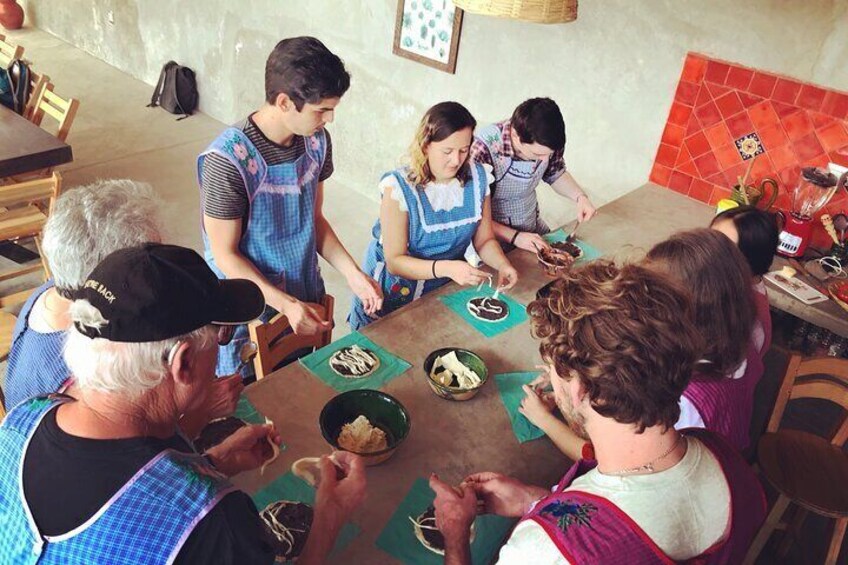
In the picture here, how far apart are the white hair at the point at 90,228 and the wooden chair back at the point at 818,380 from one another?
97.8 inches

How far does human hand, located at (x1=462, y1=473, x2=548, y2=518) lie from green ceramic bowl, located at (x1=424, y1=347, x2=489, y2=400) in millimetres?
404

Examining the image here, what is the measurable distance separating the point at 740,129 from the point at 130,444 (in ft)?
11.6

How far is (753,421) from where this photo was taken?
356 cm

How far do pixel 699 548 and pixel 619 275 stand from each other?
61 cm

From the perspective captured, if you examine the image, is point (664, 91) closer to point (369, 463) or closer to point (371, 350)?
point (371, 350)

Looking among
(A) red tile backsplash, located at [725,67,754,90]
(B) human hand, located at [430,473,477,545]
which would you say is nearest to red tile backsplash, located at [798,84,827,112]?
(A) red tile backsplash, located at [725,67,754,90]

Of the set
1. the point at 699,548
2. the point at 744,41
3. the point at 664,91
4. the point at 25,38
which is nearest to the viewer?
the point at 699,548

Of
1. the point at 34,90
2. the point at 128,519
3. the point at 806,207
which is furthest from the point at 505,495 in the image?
the point at 34,90

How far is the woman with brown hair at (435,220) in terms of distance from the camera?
8.60ft

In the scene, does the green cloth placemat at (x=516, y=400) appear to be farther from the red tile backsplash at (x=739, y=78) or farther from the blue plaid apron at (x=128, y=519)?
the red tile backsplash at (x=739, y=78)

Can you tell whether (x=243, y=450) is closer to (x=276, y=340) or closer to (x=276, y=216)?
(x=276, y=340)

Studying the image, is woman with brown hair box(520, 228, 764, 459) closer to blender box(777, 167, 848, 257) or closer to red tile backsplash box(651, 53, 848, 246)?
blender box(777, 167, 848, 257)

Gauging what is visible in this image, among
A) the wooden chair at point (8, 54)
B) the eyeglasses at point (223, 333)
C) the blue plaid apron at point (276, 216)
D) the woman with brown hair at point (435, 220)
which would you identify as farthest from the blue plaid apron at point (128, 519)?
the wooden chair at point (8, 54)

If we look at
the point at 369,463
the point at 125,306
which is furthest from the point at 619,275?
the point at 125,306
